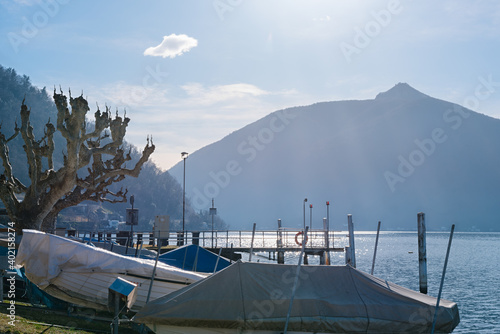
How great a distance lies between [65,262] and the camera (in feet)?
60.0

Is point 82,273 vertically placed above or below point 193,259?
above

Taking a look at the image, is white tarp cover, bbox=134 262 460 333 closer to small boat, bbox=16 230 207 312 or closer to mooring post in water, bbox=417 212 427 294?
small boat, bbox=16 230 207 312

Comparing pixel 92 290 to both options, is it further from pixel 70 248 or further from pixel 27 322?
pixel 27 322

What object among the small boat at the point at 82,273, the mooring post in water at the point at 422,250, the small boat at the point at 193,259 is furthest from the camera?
the mooring post in water at the point at 422,250

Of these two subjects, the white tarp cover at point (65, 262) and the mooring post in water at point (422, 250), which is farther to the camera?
the mooring post in water at point (422, 250)

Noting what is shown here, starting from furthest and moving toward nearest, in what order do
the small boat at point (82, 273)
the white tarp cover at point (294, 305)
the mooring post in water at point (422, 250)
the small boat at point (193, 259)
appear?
the mooring post in water at point (422, 250) < the small boat at point (193, 259) < the small boat at point (82, 273) < the white tarp cover at point (294, 305)

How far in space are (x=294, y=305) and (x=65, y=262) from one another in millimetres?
9067

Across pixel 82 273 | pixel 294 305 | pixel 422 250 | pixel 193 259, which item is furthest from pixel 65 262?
pixel 422 250

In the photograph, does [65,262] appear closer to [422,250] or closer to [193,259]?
[193,259]

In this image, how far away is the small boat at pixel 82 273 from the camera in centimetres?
1808

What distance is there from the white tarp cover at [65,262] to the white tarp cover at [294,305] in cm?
424

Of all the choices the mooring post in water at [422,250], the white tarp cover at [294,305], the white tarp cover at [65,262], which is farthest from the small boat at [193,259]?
the white tarp cover at [294,305]

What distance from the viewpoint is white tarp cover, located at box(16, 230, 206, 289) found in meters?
18.1

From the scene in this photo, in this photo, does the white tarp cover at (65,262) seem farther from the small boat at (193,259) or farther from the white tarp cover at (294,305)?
the small boat at (193,259)
